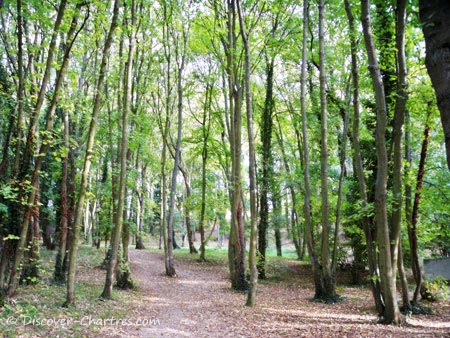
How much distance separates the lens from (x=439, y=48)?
89.0 inches

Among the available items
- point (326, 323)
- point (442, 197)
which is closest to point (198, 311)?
point (326, 323)

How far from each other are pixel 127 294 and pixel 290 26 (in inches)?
465

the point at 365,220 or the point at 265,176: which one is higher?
the point at 265,176

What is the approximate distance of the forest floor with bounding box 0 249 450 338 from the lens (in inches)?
258

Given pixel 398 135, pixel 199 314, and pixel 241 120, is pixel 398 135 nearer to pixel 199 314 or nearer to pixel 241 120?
pixel 241 120

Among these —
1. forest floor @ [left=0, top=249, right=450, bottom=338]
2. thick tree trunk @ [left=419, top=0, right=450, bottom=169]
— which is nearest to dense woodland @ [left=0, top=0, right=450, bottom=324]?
thick tree trunk @ [left=419, top=0, right=450, bottom=169]

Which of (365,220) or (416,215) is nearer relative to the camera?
(365,220)

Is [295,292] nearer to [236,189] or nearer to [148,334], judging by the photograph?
[236,189]

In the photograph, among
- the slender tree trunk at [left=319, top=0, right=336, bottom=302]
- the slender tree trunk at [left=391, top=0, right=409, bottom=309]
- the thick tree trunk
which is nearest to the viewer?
the thick tree trunk

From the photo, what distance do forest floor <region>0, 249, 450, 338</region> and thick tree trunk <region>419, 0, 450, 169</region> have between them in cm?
580

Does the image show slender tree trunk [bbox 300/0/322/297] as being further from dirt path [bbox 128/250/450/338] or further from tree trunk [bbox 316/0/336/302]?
dirt path [bbox 128/250/450/338]

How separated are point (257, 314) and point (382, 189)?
14.9 feet

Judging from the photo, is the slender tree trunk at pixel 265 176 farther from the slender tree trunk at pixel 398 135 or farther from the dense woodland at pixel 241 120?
the slender tree trunk at pixel 398 135

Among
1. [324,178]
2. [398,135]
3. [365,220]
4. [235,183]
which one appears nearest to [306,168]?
[324,178]
